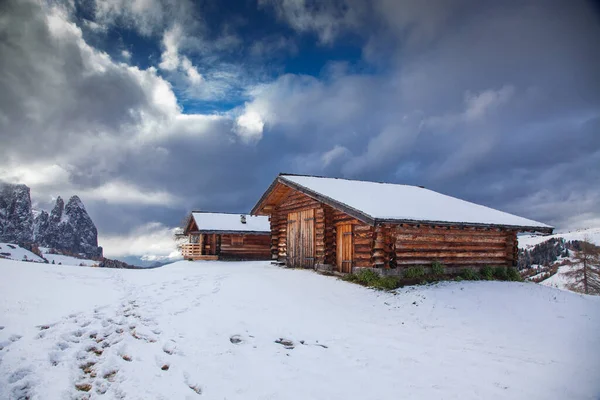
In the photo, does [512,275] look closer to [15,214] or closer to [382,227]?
[382,227]

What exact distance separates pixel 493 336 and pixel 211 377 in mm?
7449

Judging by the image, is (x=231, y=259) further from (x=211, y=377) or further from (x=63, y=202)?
(x=63, y=202)

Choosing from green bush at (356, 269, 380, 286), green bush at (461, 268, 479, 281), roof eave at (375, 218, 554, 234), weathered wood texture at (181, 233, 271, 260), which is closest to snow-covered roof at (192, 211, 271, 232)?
weathered wood texture at (181, 233, 271, 260)

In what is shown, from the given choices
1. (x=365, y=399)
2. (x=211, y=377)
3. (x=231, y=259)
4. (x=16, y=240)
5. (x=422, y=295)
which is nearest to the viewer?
(x=365, y=399)

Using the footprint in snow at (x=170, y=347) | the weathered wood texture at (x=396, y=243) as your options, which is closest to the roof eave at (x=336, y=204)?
the weathered wood texture at (x=396, y=243)

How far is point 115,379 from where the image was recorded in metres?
5.27

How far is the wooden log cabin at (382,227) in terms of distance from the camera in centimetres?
1454

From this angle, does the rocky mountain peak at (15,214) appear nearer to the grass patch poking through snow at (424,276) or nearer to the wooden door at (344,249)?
the wooden door at (344,249)

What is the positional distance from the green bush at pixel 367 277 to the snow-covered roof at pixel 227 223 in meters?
19.3

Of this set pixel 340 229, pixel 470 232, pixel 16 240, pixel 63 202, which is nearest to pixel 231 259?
pixel 340 229

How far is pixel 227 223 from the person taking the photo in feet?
109

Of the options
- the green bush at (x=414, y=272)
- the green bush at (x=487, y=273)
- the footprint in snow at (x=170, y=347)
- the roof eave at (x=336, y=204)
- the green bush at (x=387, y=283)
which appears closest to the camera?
the footprint in snow at (x=170, y=347)

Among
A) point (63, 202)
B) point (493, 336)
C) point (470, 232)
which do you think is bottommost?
point (493, 336)

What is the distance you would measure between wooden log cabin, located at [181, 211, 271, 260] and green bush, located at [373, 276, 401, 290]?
20164 mm
